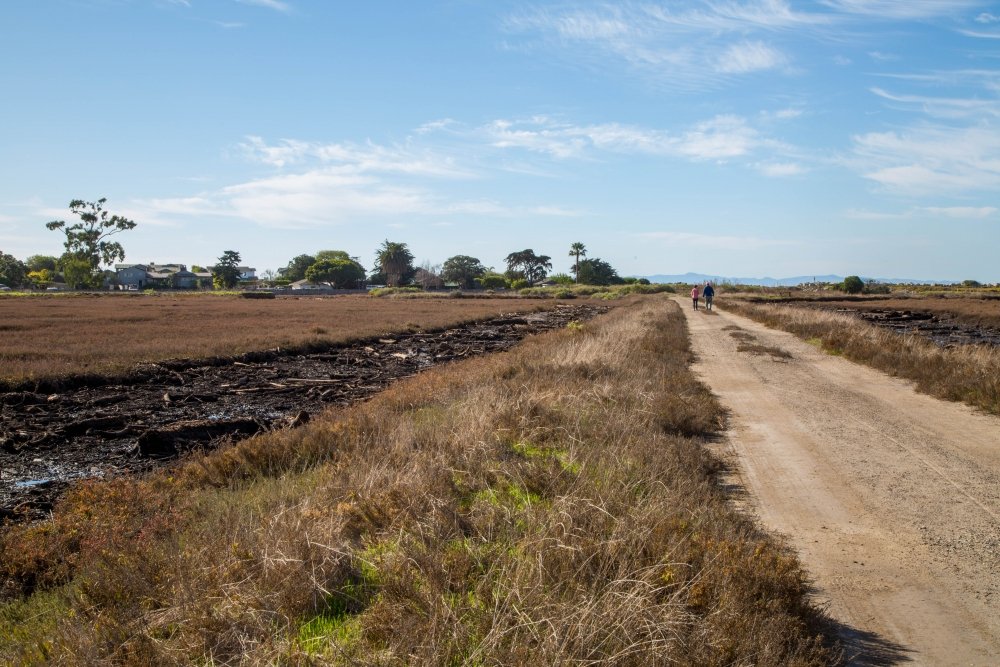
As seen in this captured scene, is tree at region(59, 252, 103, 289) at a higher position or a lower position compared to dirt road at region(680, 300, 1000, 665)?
higher

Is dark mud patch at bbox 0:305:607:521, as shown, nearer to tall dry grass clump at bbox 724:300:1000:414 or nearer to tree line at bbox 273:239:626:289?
tall dry grass clump at bbox 724:300:1000:414

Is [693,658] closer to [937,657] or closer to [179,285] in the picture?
[937,657]

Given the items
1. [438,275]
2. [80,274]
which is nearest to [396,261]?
[438,275]

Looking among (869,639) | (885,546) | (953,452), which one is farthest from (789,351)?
(869,639)

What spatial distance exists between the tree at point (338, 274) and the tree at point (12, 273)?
56437 millimetres

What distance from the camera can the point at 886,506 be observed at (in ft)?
23.7

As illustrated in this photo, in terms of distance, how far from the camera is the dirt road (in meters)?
4.78

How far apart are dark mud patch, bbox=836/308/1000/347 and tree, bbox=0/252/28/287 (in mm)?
150897

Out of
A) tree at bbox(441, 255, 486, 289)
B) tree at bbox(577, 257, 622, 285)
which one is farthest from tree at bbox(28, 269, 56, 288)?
tree at bbox(577, 257, 622, 285)

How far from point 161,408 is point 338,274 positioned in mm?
134395

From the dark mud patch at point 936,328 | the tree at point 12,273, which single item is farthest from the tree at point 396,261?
the dark mud patch at point 936,328

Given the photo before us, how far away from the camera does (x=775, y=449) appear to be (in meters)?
9.85

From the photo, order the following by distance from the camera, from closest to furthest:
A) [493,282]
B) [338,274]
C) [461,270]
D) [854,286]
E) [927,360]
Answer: [927,360]
[854,286]
[338,274]
[493,282]
[461,270]

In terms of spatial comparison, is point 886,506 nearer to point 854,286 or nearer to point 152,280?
point 854,286
